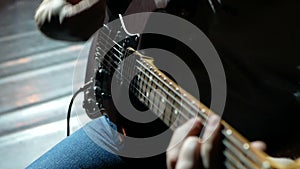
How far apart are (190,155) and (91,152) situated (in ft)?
0.93

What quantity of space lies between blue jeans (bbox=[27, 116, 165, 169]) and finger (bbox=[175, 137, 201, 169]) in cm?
19

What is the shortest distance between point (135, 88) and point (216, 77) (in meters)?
0.12

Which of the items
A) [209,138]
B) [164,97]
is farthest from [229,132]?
[164,97]

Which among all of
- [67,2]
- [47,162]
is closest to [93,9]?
[67,2]

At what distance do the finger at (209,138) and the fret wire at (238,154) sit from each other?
0.01 metres

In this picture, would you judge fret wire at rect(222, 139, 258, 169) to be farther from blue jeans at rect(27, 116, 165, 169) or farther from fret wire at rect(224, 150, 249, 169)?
blue jeans at rect(27, 116, 165, 169)

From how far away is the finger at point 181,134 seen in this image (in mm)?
542

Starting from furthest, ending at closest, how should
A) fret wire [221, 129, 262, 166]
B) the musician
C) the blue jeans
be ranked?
the blue jeans → the musician → fret wire [221, 129, 262, 166]

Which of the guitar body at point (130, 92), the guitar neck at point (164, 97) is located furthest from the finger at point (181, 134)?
the guitar body at point (130, 92)

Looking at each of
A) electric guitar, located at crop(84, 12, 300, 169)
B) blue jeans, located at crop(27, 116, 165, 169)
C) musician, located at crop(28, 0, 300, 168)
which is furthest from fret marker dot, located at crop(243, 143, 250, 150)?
blue jeans, located at crop(27, 116, 165, 169)

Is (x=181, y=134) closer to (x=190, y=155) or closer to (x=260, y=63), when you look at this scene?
(x=190, y=155)

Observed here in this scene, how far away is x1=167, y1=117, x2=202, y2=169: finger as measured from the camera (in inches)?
21.3

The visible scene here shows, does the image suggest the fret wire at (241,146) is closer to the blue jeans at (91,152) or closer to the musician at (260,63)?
the musician at (260,63)

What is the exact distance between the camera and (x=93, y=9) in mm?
743
